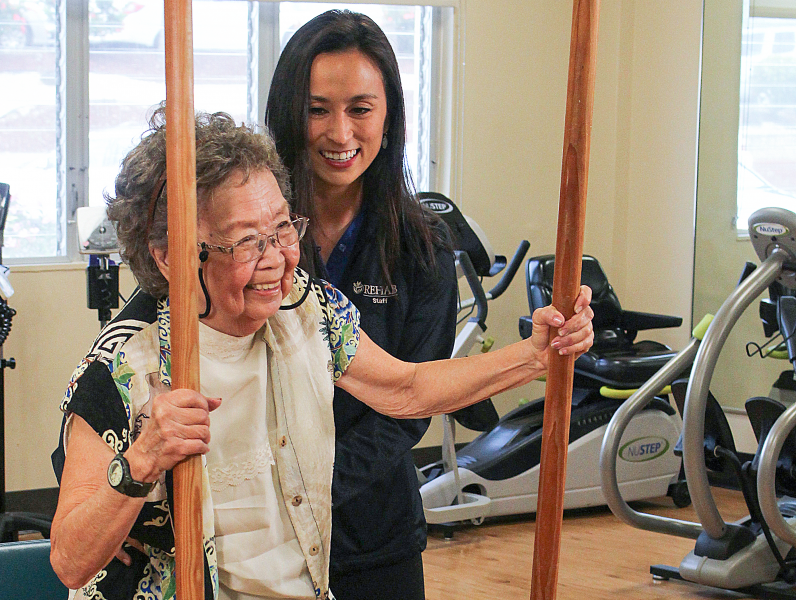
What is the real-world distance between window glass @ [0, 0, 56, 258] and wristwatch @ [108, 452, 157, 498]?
3742mm

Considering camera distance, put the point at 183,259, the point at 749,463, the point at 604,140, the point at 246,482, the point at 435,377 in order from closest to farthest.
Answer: the point at 183,259
the point at 246,482
the point at 435,377
the point at 749,463
the point at 604,140

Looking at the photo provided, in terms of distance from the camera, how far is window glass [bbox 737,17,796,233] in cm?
460

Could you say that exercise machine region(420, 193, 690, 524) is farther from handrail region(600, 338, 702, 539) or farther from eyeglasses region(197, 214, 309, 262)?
eyeglasses region(197, 214, 309, 262)

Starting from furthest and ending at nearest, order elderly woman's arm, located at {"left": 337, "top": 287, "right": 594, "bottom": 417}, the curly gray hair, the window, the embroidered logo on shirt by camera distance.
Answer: the window
the embroidered logo on shirt
elderly woman's arm, located at {"left": 337, "top": 287, "right": 594, "bottom": 417}
the curly gray hair

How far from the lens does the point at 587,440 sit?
4.29 meters

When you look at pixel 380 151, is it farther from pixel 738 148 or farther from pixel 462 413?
pixel 738 148

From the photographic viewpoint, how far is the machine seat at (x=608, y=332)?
428 cm

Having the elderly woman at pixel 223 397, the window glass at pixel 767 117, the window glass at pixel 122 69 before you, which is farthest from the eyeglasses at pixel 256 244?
the window glass at pixel 767 117

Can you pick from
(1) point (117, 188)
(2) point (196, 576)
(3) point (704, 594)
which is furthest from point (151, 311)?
(3) point (704, 594)

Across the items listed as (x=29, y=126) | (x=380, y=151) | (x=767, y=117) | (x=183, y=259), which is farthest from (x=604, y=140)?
(x=183, y=259)

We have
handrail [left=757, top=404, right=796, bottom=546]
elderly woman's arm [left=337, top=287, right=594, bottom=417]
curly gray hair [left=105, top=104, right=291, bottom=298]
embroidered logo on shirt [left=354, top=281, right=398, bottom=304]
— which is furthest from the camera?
handrail [left=757, top=404, right=796, bottom=546]

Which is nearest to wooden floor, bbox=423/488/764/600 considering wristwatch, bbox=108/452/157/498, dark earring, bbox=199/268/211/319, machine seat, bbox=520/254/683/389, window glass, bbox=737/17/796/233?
machine seat, bbox=520/254/683/389

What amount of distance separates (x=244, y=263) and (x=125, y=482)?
314 mm

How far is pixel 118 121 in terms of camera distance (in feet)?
15.0
